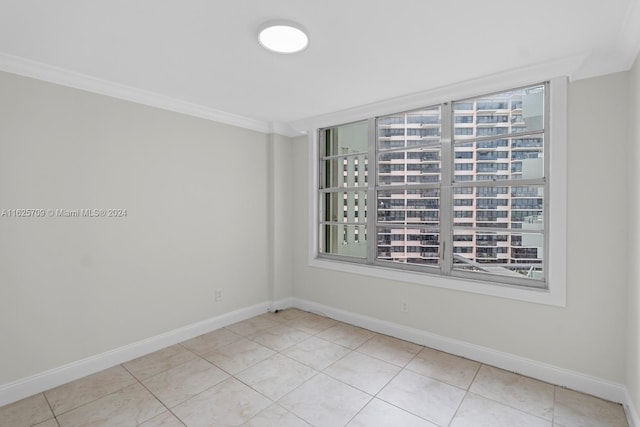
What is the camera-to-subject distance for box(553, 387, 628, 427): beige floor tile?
207cm

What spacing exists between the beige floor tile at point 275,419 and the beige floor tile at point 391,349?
3.59ft

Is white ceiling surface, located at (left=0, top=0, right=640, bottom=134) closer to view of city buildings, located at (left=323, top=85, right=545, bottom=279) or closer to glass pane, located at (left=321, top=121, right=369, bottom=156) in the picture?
view of city buildings, located at (left=323, top=85, right=545, bottom=279)

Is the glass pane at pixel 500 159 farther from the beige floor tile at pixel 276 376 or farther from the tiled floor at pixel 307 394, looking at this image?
the beige floor tile at pixel 276 376

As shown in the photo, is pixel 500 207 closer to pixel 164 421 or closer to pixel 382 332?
pixel 382 332

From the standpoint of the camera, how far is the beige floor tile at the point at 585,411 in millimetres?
2072

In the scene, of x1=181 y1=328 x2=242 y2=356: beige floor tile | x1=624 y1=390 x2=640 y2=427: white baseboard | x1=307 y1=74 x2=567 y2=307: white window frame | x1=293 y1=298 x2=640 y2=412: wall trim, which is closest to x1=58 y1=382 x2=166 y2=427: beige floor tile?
x1=181 y1=328 x2=242 y2=356: beige floor tile

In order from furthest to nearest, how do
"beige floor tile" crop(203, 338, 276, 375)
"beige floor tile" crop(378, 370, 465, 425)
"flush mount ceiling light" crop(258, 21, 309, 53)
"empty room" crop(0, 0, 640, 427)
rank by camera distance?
"beige floor tile" crop(203, 338, 276, 375) → "beige floor tile" crop(378, 370, 465, 425) → "empty room" crop(0, 0, 640, 427) → "flush mount ceiling light" crop(258, 21, 309, 53)

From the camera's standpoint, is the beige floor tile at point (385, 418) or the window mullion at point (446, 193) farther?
the window mullion at point (446, 193)

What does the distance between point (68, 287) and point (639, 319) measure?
13.2 feet

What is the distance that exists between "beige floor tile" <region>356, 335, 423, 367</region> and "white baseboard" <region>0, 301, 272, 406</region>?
5.30 feet

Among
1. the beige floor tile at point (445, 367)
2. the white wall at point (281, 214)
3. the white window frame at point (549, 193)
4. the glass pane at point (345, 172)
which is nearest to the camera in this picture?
the white window frame at point (549, 193)

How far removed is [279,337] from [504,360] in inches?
83.9

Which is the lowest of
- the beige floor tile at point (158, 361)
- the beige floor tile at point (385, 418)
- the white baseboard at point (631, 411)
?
the beige floor tile at point (385, 418)

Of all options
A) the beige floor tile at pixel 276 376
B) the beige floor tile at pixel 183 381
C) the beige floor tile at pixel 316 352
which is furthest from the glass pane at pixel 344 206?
the beige floor tile at pixel 183 381
